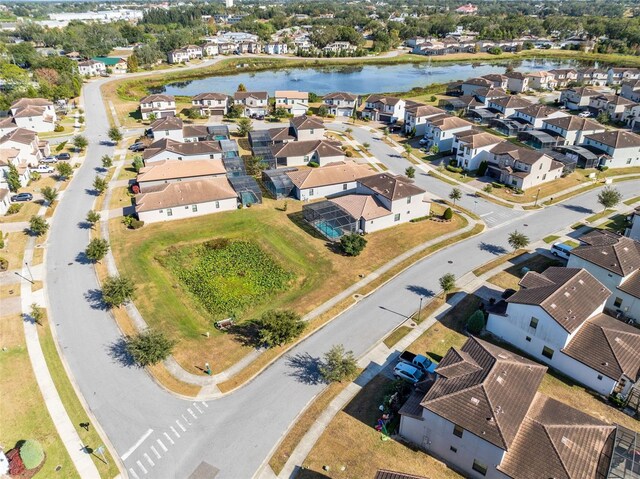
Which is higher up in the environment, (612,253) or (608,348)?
(612,253)

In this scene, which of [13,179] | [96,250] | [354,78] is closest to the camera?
[96,250]

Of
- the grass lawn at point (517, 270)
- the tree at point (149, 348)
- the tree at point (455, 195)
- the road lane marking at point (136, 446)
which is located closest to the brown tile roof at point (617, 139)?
the tree at point (455, 195)

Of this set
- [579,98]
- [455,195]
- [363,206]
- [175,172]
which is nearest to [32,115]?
[175,172]

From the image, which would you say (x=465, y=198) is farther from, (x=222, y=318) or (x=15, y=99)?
(x=15, y=99)

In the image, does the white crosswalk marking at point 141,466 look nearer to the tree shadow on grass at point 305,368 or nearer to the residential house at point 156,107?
the tree shadow on grass at point 305,368

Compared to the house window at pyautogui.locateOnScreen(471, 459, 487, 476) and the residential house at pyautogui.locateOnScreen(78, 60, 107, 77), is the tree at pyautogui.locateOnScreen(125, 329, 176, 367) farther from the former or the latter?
the residential house at pyautogui.locateOnScreen(78, 60, 107, 77)

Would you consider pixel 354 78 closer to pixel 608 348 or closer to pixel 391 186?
pixel 391 186
